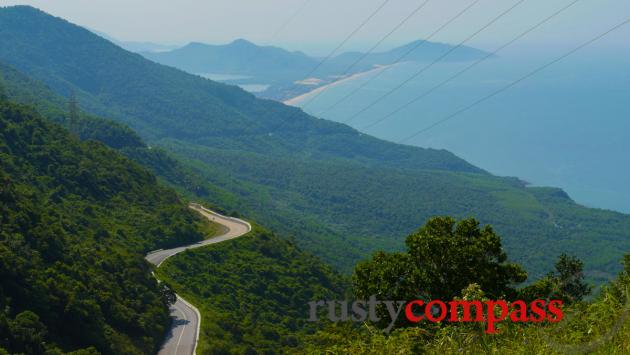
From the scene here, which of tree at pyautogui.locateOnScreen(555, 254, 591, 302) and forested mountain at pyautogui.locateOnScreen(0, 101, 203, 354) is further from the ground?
tree at pyautogui.locateOnScreen(555, 254, 591, 302)

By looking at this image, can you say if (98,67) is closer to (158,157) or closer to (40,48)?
(40,48)

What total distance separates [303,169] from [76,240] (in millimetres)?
105446

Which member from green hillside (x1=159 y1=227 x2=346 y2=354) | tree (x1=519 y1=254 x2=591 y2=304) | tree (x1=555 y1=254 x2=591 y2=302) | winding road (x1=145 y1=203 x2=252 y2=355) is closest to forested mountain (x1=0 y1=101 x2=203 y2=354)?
winding road (x1=145 y1=203 x2=252 y2=355)

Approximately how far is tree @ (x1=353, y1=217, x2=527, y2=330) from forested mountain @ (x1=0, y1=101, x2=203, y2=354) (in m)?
12.7

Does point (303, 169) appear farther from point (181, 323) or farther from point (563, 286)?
point (563, 286)

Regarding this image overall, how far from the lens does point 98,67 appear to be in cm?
17462

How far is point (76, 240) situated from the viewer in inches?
1355

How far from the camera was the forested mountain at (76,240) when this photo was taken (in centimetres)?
2381

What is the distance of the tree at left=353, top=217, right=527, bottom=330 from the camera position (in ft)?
58.4

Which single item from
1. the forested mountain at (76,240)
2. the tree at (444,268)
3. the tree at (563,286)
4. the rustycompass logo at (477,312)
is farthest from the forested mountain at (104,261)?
the tree at (563,286)

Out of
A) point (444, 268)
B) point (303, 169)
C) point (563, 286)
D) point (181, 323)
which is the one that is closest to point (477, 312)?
point (444, 268)

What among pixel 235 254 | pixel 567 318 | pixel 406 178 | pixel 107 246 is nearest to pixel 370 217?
pixel 406 178

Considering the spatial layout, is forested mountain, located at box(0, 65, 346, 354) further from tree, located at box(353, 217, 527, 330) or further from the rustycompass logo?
the rustycompass logo

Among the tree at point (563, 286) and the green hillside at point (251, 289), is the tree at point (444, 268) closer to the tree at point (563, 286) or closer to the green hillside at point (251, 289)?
the tree at point (563, 286)
